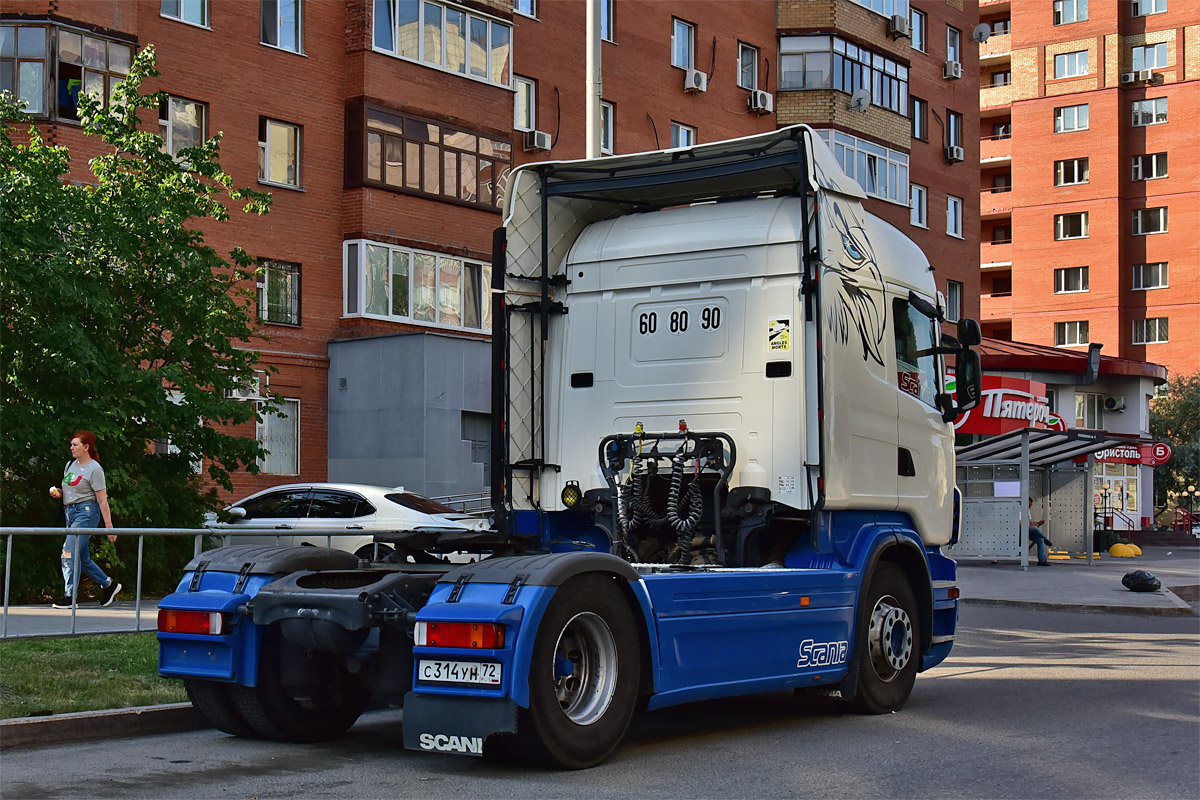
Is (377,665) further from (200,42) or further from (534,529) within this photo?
(200,42)

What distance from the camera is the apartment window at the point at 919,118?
48.2 metres

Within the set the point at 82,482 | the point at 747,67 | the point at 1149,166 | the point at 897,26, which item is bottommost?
the point at 82,482

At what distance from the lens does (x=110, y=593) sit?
1272 cm

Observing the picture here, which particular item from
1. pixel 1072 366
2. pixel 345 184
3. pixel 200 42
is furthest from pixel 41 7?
pixel 1072 366

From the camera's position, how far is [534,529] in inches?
404

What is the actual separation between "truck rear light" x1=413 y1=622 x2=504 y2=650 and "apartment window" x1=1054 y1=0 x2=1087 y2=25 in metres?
74.1

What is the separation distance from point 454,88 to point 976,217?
24551 mm

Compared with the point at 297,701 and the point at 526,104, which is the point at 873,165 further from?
the point at 297,701

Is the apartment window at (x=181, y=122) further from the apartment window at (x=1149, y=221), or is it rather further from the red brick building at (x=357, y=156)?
the apartment window at (x=1149, y=221)

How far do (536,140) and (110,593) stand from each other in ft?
76.0

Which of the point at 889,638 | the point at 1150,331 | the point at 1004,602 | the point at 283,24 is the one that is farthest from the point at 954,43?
the point at 889,638

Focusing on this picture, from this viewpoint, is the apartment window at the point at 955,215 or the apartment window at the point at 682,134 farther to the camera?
the apartment window at the point at 955,215

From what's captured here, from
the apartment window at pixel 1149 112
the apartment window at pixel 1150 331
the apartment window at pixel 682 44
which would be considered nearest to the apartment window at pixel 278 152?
the apartment window at pixel 682 44

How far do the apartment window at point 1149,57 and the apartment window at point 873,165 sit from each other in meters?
34.0
